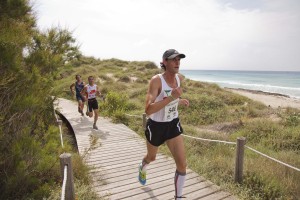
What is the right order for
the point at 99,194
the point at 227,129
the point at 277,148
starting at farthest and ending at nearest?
the point at 227,129
the point at 277,148
the point at 99,194

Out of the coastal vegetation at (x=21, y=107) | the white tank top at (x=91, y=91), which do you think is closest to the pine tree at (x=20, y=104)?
the coastal vegetation at (x=21, y=107)

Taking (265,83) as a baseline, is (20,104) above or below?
above

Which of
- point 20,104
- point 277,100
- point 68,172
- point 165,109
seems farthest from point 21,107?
point 277,100

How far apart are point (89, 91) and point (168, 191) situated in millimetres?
6010

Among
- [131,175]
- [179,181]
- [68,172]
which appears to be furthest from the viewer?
[131,175]

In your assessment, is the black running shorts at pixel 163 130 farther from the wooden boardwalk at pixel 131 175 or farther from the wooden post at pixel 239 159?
the wooden post at pixel 239 159

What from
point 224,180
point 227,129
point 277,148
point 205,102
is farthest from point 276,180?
point 205,102

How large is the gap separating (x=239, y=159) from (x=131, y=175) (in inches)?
90.2

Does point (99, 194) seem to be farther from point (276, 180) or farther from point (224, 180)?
point (276, 180)

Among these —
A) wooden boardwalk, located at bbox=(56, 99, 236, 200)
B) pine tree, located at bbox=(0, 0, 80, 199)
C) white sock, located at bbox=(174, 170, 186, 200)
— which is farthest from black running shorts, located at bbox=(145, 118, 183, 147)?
pine tree, located at bbox=(0, 0, 80, 199)

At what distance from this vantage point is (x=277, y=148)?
350 inches

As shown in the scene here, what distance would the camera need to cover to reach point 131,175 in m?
5.67

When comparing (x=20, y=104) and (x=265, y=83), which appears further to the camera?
(x=265, y=83)

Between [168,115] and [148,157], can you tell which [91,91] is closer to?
[148,157]
